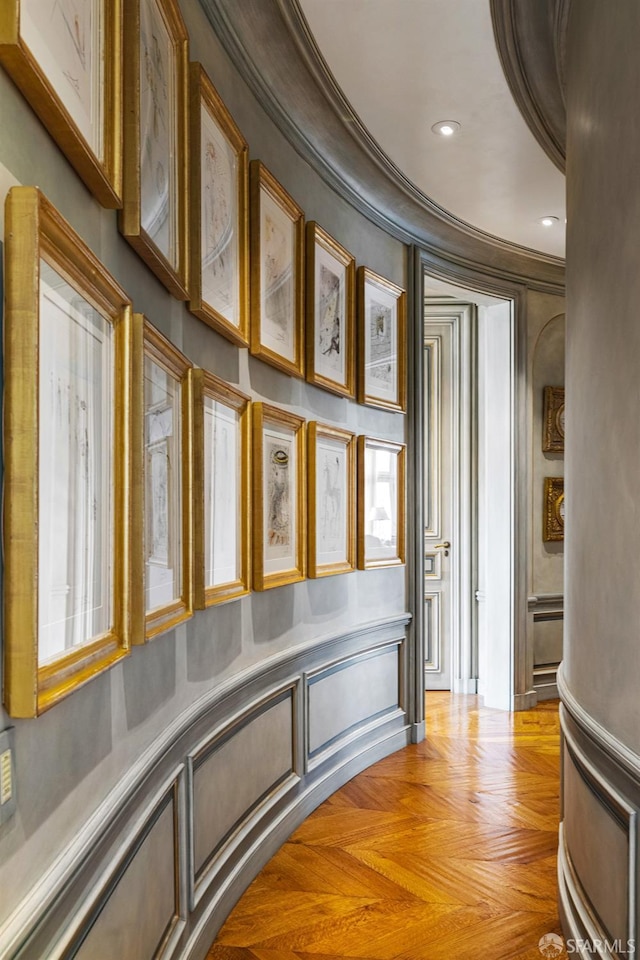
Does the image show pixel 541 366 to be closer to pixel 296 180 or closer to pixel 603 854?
pixel 296 180

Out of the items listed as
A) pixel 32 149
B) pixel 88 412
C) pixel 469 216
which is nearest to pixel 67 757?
pixel 88 412

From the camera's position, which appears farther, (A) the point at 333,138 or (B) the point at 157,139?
(A) the point at 333,138

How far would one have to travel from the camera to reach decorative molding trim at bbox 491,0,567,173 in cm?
268

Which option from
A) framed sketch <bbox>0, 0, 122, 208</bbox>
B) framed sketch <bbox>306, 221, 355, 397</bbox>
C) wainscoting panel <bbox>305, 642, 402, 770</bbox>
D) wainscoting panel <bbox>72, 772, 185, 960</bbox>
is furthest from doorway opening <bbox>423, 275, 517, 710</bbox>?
framed sketch <bbox>0, 0, 122, 208</bbox>

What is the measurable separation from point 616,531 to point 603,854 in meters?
0.81

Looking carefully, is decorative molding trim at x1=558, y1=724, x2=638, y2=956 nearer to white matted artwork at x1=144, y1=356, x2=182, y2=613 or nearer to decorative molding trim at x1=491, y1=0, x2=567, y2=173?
white matted artwork at x1=144, y1=356, x2=182, y2=613

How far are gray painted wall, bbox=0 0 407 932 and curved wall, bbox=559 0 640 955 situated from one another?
1056 millimetres

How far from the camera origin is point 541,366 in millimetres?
5500

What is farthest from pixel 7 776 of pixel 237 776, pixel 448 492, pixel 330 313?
pixel 448 492

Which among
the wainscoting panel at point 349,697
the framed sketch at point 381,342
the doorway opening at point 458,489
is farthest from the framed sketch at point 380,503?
the doorway opening at point 458,489

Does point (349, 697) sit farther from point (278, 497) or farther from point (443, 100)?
point (443, 100)

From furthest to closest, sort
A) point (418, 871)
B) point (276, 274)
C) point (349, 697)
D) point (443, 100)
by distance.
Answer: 1. point (349, 697)
2. point (443, 100)
3. point (276, 274)
4. point (418, 871)

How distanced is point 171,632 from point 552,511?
3.95 m

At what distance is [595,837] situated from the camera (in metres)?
2.05
